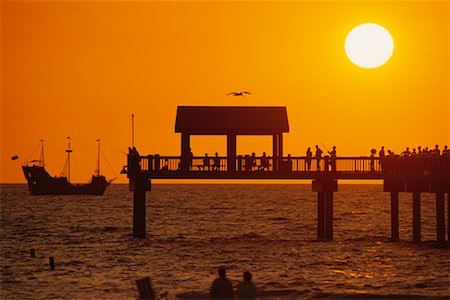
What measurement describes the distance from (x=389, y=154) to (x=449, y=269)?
41.4 feet

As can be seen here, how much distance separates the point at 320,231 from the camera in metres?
70.1

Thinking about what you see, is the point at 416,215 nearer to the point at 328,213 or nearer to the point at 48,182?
the point at 328,213

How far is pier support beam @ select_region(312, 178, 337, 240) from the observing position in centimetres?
6512

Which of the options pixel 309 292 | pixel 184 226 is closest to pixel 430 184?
pixel 309 292

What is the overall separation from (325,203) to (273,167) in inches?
178

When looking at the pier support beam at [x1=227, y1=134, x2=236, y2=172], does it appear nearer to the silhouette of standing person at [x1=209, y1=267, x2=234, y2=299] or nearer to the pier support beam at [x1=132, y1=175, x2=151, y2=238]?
the pier support beam at [x1=132, y1=175, x2=151, y2=238]

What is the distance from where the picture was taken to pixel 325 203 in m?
66.9

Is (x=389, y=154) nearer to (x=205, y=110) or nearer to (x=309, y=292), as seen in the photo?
(x=205, y=110)

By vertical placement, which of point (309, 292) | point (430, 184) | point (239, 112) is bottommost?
point (309, 292)

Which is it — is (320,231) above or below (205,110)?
below

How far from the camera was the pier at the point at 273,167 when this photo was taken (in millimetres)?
59500

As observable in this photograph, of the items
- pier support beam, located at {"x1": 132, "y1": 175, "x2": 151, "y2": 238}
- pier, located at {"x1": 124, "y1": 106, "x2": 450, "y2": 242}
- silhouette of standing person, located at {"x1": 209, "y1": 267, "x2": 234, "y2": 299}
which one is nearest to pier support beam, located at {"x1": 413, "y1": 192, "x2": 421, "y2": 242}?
pier, located at {"x1": 124, "y1": 106, "x2": 450, "y2": 242}

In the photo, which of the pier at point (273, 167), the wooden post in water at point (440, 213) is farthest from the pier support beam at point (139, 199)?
the wooden post in water at point (440, 213)

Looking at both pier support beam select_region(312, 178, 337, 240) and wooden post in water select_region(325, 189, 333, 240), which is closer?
pier support beam select_region(312, 178, 337, 240)
